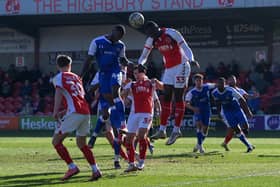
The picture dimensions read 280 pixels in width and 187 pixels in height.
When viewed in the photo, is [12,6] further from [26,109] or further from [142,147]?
[142,147]

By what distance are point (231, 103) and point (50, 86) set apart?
21.1 meters

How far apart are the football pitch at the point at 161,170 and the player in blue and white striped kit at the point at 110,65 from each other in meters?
1.40

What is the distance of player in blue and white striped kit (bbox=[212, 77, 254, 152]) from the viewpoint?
2409cm

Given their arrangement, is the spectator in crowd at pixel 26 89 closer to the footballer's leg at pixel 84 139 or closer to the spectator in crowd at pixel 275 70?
the spectator in crowd at pixel 275 70

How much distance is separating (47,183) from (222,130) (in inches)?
972

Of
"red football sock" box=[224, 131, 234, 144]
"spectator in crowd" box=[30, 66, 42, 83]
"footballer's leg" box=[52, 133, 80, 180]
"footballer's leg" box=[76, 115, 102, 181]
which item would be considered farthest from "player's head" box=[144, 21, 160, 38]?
"spectator in crowd" box=[30, 66, 42, 83]

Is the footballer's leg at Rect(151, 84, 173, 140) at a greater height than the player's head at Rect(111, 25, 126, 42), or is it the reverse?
the player's head at Rect(111, 25, 126, 42)

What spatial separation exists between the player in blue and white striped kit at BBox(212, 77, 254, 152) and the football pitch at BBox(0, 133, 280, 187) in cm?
184

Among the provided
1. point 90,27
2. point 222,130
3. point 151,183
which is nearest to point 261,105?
point 222,130

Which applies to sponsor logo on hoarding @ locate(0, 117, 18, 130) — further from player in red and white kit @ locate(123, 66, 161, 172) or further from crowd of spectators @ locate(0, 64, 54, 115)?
player in red and white kit @ locate(123, 66, 161, 172)

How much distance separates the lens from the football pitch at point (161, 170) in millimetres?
13773

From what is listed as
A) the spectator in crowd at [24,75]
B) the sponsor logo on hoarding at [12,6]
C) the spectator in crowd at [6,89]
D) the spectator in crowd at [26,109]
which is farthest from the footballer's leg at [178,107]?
the spectator in crowd at [24,75]

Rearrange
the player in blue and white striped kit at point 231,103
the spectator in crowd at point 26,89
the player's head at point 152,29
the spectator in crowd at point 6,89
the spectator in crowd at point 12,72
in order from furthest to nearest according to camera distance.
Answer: the spectator in crowd at point 12,72 < the spectator in crowd at point 6,89 < the spectator in crowd at point 26,89 < the player in blue and white striped kit at point 231,103 < the player's head at point 152,29

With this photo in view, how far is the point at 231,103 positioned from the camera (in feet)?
80.3
